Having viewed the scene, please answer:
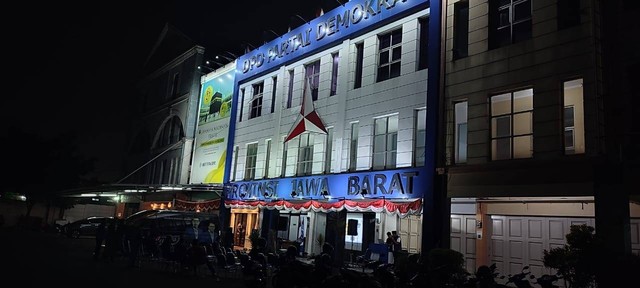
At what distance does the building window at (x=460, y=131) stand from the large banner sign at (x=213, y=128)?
15.1m

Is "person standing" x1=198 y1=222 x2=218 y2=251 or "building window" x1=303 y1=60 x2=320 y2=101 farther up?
"building window" x1=303 y1=60 x2=320 y2=101

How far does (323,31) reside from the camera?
2188 cm

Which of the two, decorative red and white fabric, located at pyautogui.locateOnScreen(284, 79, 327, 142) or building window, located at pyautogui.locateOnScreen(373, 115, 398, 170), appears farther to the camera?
decorative red and white fabric, located at pyautogui.locateOnScreen(284, 79, 327, 142)

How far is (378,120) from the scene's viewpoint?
18.6m

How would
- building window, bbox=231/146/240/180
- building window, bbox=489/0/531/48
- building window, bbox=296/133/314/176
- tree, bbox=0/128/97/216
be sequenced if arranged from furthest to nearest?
tree, bbox=0/128/97/216 → building window, bbox=231/146/240/180 → building window, bbox=296/133/314/176 → building window, bbox=489/0/531/48

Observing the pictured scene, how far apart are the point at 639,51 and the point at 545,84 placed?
7.54 feet

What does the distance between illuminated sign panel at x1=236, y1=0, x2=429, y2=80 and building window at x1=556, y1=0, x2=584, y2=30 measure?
190 inches

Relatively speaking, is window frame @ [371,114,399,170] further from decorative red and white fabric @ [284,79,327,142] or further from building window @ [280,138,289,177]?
building window @ [280,138,289,177]

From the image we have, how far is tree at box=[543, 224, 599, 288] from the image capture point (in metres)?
10.4

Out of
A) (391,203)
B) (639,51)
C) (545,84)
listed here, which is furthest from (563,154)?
(391,203)

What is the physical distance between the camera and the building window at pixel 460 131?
620 inches

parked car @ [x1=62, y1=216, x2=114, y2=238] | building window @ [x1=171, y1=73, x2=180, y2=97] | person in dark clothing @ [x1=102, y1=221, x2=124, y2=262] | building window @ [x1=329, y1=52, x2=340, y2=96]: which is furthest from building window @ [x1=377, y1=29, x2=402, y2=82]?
parked car @ [x1=62, y1=216, x2=114, y2=238]

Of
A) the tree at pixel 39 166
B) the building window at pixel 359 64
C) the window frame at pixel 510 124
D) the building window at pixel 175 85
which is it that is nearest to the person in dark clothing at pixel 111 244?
the building window at pixel 359 64

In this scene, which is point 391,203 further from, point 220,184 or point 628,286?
point 220,184
